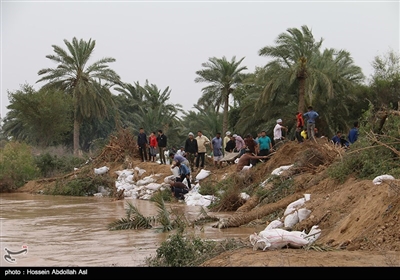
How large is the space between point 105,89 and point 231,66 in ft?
28.6

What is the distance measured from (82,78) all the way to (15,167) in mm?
12518

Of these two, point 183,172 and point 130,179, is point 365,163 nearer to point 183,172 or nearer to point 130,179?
point 183,172

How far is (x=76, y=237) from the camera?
1152cm

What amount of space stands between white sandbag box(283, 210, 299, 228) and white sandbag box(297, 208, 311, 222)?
0.25ft

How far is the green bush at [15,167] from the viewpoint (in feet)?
88.5

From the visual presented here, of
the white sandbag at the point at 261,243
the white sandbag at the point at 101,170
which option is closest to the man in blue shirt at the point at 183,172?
the white sandbag at the point at 101,170

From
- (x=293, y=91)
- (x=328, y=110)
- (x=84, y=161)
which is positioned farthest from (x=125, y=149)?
(x=328, y=110)

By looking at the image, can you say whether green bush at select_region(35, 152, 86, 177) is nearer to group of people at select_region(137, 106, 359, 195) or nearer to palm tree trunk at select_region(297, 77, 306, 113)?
group of people at select_region(137, 106, 359, 195)

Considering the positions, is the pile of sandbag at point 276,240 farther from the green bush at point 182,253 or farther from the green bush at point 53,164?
the green bush at point 53,164

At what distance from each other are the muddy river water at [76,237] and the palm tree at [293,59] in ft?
44.5

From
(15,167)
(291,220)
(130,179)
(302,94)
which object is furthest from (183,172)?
(302,94)

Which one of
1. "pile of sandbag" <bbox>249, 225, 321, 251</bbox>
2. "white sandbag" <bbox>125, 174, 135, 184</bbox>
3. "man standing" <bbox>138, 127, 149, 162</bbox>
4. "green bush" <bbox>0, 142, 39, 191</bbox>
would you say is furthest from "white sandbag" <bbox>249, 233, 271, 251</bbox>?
"green bush" <bbox>0, 142, 39, 191</bbox>

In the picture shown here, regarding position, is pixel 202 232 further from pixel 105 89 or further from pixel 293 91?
pixel 105 89

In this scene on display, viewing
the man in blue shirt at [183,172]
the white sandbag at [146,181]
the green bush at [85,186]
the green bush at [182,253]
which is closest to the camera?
the green bush at [182,253]
